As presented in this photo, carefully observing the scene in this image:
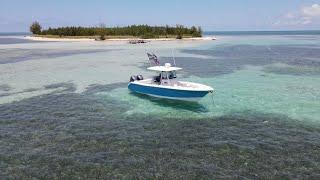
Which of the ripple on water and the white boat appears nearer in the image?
the ripple on water

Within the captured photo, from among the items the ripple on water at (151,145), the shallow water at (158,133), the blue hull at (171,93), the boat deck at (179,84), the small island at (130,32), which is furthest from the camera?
the small island at (130,32)

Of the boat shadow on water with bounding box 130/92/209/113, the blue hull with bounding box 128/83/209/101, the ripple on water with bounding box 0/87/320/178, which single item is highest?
the blue hull with bounding box 128/83/209/101

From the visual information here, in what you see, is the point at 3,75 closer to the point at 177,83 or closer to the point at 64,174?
the point at 177,83

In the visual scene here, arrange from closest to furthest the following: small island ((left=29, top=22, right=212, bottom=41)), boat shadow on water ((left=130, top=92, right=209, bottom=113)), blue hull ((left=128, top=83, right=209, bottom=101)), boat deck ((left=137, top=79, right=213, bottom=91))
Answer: boat shadow on water ((left=130, top=92, right=209, bottom=113))
blue hull ((left=128, top=83, right=209, bottom=101))
boat deck ((left=137, top=79, right=213, bottom=91))
small island ((left=29, top=22, right=212, bottom=41))

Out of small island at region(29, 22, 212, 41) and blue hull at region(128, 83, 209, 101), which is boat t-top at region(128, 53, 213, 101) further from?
small island at region(29, 22, 212, 41)

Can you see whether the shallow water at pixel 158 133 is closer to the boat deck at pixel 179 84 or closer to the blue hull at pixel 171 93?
Answer: the blue hull at pixel 171 93

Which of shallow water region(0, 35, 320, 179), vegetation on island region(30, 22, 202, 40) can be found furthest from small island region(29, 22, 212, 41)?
shallow water region(0, 35, 320, 179)

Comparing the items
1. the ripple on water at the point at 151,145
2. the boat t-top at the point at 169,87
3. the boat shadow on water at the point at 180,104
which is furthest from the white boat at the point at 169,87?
the ripple on water at the point at 151,145

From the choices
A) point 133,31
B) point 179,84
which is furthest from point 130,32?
point 179,84
